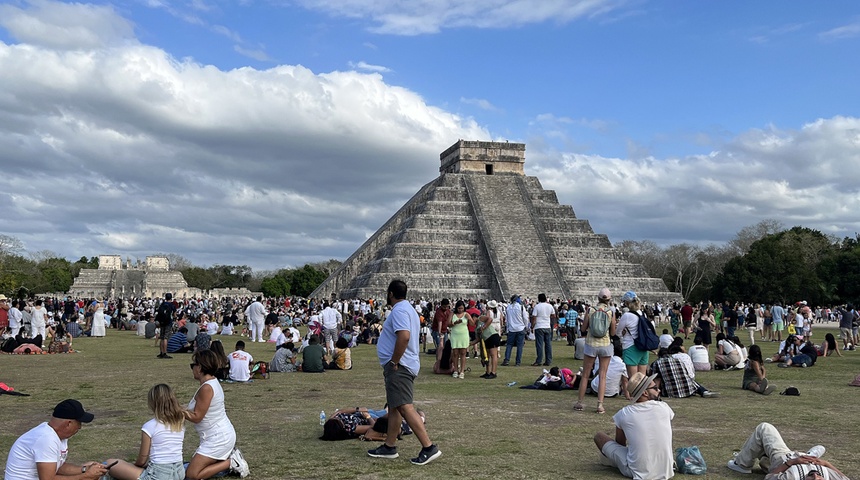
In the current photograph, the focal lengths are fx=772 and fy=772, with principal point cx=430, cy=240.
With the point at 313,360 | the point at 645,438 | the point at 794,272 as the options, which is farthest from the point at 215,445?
the point at 794,272

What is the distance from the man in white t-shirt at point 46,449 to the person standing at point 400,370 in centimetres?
243

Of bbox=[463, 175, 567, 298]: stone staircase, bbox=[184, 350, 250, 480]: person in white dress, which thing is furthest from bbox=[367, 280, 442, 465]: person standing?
bbox=[463, 175, 567, 298]: stone staircase

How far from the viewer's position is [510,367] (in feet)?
50.6

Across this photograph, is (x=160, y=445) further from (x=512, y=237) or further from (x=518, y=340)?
(x=512, y=237)

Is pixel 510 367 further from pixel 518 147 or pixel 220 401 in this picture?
pixel 518 147

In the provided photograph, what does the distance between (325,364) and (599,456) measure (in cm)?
901

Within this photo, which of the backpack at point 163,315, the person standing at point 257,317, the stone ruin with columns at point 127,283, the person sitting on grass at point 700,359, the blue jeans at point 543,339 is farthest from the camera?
the stone ruin with columns at point 127,283

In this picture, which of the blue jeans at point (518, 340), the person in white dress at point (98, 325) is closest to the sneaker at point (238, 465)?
the blue jeans at point (518, 340)

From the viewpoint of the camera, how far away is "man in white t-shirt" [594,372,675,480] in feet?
19.7

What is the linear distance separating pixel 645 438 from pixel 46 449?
432cm

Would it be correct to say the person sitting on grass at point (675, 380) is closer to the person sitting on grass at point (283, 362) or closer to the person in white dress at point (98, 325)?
the person sitting on grass at point (283, 362)

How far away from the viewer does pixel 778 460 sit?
19.1ft

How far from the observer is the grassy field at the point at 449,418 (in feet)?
21.3

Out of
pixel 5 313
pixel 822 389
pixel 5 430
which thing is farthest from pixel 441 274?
pixel 5 430
